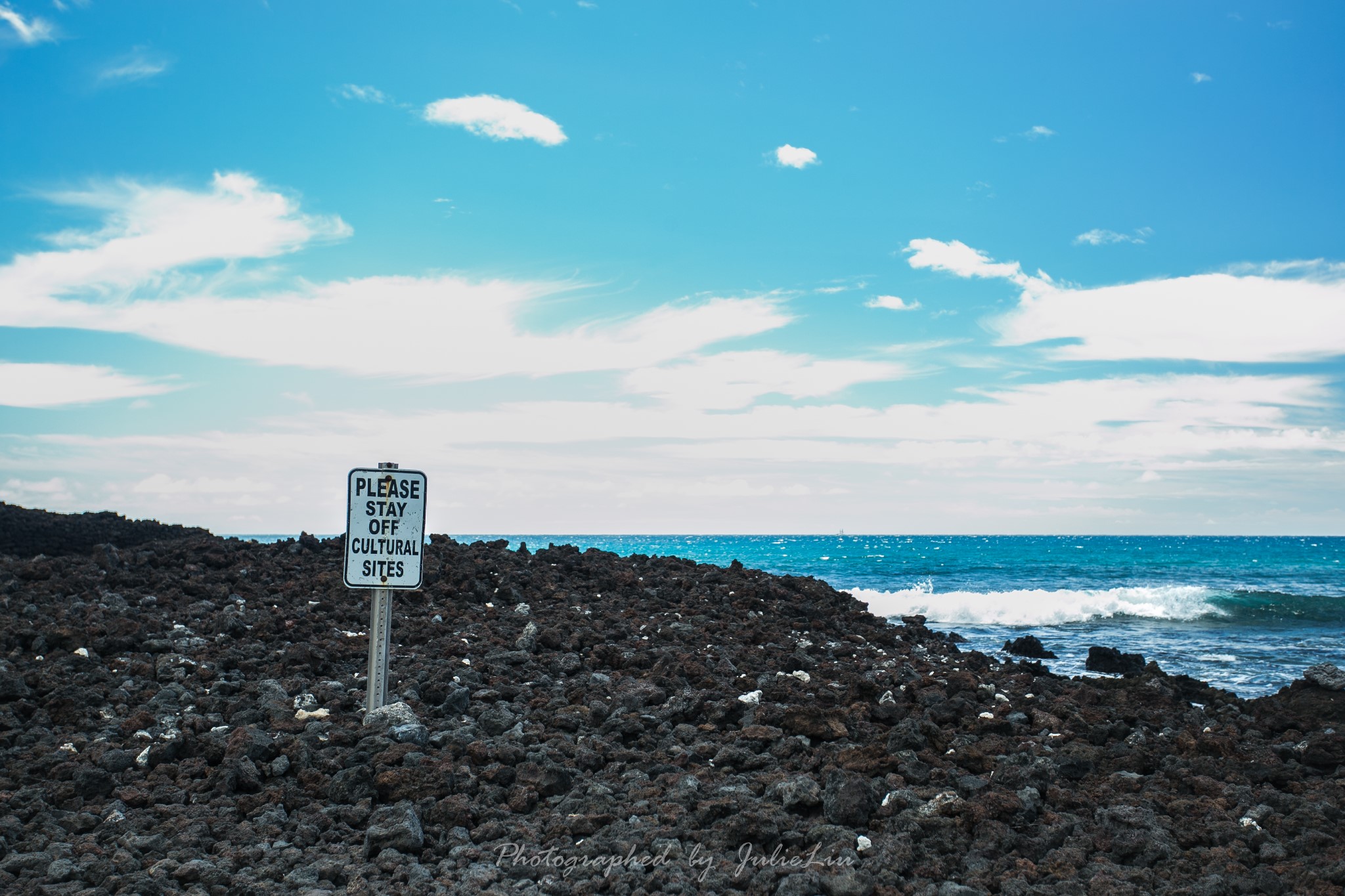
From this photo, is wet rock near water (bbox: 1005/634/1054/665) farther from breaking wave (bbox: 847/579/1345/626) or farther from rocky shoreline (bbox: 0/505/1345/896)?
breaking wave (bbox: 847/579/1345/626)

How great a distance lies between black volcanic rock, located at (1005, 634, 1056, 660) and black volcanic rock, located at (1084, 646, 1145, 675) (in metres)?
1.24

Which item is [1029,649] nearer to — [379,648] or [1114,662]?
[1114,662]

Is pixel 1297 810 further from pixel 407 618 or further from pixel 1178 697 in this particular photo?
pixel 407 618

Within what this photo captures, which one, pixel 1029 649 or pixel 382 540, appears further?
pixel 1029 649

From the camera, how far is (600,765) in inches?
252
